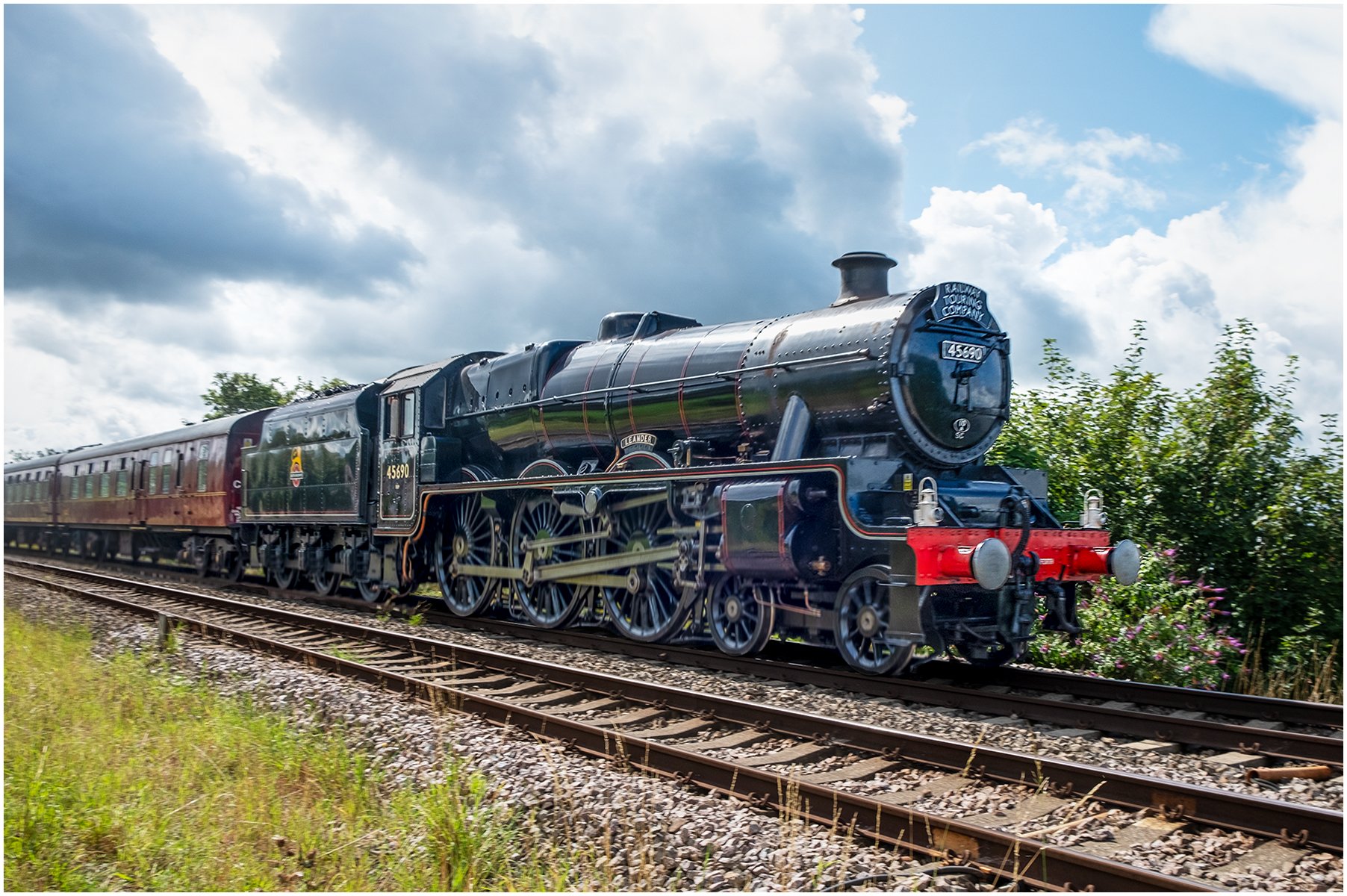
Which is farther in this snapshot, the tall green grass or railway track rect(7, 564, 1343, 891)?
the tall green grass

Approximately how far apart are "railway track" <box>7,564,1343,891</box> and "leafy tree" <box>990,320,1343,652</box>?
18.5 feet

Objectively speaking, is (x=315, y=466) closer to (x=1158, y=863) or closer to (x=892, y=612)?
(x=892, y=612)

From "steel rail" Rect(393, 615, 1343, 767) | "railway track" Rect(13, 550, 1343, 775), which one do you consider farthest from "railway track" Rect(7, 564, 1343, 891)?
"steel rail" Rect(393, 615, 1343, 767)

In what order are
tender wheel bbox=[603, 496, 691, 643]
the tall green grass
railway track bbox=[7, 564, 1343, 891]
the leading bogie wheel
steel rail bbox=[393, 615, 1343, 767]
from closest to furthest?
railway track bbox=[7, 564, 1343, 891]
the tall green grass
steel rail bbox=[393, 615, 1343, 767]
tender wheel bbox=[603, 496, 691, 643]
the leading bogie wheel

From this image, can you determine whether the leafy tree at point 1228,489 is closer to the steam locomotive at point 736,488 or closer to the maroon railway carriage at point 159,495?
the steam locomotive at point 736,488

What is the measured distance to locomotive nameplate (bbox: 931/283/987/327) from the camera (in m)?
8.55

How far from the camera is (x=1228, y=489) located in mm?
10570

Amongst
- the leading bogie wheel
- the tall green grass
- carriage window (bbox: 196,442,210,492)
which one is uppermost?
carriage window (bbox: 196,442,210,492)

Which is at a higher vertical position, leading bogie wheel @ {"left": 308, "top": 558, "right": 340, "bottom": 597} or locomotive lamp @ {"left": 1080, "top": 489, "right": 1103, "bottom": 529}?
locomotive lamp @ {"left": 1080, "top": 489, "right": 1103, "bottom": 529}

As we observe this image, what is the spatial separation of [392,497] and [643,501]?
515cm

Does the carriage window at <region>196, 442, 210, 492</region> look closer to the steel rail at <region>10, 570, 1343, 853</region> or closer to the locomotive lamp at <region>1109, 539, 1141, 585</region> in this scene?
the steel rail at <region>10, 570, 1343, 853</region>

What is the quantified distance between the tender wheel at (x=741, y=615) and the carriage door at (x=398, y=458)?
545 centimetres

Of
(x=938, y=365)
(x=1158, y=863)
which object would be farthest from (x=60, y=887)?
(x=938, y=365)

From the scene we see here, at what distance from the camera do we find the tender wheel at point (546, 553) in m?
11.1
